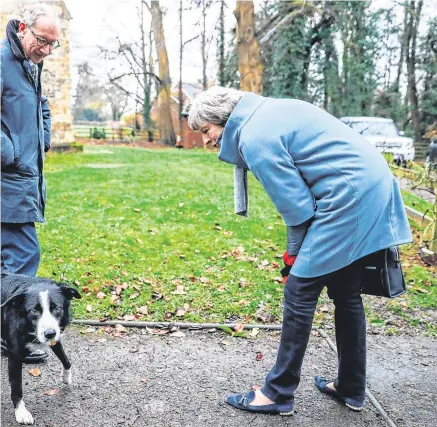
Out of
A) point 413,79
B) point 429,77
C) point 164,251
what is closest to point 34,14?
Answer: point 164,251

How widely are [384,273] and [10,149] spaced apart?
2248mm

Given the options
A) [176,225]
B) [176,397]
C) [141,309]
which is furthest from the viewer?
[176,225]

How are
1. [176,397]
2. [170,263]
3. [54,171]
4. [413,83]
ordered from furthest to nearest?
[413,83]
[54,171]
[170,263]
[176,397]

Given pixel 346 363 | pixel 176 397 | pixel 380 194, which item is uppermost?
pixel 380 194

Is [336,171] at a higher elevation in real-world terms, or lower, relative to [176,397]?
higher

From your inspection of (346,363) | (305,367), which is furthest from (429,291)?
(346,363)

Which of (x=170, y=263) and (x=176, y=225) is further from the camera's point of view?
(x=176, y=225)

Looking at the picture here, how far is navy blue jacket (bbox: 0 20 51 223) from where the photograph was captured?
3.09m

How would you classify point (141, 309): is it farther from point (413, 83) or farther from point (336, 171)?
point (413, 83)

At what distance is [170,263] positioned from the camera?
19.1 feet

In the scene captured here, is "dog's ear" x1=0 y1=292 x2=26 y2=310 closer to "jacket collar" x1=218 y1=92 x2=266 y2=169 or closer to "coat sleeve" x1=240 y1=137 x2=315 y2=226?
"jacket collar" x1=218 y1=92 x2=266 y2=169

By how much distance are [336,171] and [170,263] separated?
11.5 ft

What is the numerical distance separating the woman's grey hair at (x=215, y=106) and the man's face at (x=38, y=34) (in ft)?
3.37

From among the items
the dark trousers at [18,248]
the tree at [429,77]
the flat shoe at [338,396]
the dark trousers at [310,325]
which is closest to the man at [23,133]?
the dark trousers at [18,248]
